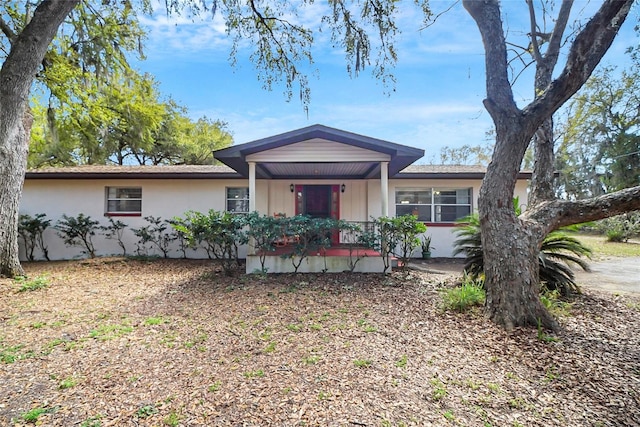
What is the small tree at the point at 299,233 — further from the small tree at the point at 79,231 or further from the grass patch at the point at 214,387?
the small tree at the point at 79,231

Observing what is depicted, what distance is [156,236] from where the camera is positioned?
30.7 ft

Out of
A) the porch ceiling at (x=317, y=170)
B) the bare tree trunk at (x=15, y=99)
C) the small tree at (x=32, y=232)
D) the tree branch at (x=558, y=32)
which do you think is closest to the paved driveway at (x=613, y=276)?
the tree branch at (x=558, y=32)

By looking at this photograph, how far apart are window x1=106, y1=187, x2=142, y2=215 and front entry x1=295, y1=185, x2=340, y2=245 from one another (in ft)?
17.2

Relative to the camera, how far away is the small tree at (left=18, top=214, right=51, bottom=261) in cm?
873

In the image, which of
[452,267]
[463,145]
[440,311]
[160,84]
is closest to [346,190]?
[452,267]

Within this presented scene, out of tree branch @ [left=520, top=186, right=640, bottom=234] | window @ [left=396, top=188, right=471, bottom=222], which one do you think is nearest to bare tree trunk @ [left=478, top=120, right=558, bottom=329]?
tree branch @ [left=520, top=186, right=640, bottom=234]

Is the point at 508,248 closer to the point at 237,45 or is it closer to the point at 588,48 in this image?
the point at 588,48

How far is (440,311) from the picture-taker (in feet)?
14.2

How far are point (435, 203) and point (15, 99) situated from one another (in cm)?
1088

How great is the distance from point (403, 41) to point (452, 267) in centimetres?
574

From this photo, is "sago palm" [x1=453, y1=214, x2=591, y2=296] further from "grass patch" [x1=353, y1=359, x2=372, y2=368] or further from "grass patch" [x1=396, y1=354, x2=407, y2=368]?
"grass patch" [x1=353, y1=359, x2=372, y2=368]

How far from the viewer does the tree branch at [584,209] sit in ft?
11.5

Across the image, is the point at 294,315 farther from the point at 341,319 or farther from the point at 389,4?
the point at 389,4

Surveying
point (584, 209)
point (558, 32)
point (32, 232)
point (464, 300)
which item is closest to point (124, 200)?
point (32, 232)
